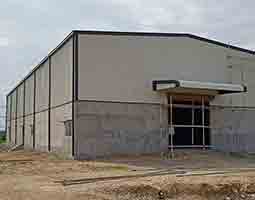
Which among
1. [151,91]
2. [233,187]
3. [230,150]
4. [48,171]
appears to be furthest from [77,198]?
[230,150]

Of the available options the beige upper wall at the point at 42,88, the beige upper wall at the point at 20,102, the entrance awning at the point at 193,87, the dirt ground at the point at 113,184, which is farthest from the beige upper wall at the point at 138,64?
the beige upper wall at the point at 20,102

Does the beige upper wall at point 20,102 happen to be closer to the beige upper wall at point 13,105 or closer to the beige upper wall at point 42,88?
the beige upper wall at point 13,105

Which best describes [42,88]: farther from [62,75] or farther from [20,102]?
[20,102]

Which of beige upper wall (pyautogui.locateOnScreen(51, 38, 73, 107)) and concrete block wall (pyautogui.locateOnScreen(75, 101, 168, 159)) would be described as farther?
beige upper wall (pyautogui.locateOnScreen(51, 38, 73, 107))

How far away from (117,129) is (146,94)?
2.78 meters

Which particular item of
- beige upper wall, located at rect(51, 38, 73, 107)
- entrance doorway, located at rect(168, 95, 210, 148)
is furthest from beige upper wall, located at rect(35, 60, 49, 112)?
entrance doorway, located at rect(168, 95, 210, 148)

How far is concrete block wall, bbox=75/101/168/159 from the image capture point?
78.1 feet

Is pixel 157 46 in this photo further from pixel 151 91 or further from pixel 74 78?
pixel 74 78

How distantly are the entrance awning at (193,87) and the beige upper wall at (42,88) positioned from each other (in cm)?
921

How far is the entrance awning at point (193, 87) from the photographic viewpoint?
969 inches

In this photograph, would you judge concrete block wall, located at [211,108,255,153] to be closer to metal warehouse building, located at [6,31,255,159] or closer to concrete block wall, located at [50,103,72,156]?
metal warehouse building, located at [6,31,255,159]

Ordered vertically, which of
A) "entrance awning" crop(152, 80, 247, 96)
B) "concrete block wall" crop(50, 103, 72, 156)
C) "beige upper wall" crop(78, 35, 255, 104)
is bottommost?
"concrete block wall" crop(50, 103, 72, 156)

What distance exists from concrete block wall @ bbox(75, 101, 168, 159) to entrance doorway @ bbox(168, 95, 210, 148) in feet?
4.46

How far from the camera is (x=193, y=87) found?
Result: 25.0 meters
